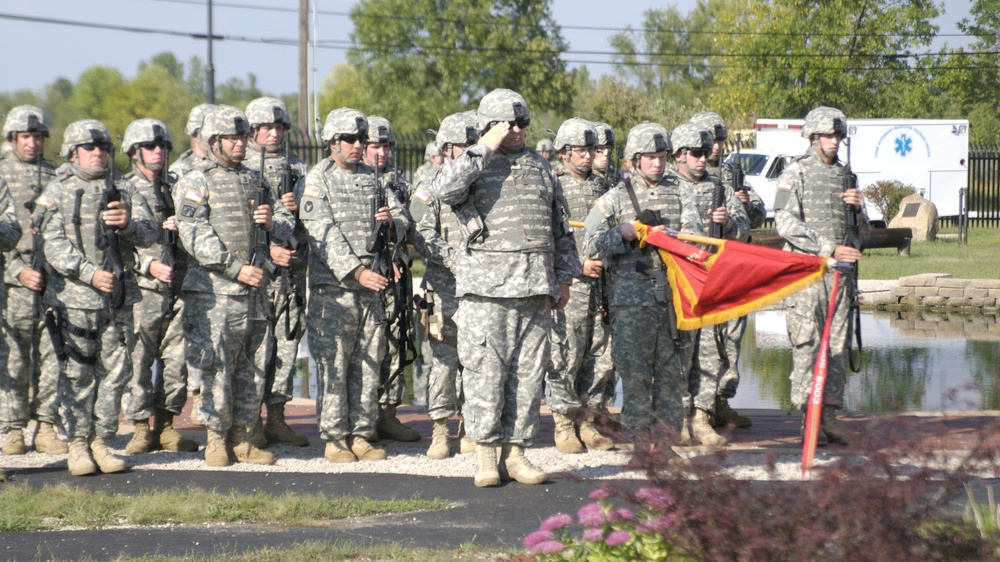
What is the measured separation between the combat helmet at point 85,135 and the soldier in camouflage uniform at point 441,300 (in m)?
2.22

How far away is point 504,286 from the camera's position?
7.67m

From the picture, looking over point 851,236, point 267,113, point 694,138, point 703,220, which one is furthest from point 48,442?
point 851,236

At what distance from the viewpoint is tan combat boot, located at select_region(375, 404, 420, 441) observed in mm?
9625

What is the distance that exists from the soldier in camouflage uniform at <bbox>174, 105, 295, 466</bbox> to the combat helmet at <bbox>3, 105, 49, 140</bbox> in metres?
1.49

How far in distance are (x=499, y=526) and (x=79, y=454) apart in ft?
10.1

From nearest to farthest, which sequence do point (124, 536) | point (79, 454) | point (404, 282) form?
point (124, 536) < point (79, 454) < point (404, 282)

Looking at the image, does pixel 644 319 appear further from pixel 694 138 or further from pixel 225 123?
pixel 225 123

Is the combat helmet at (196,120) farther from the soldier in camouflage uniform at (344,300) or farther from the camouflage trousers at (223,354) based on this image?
the camouflage trousers at (223,354)

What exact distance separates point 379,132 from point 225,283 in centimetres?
168

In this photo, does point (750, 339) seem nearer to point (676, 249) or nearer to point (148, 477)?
point (676, 249)

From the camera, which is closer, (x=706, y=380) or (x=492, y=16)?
(x=706, y=380)

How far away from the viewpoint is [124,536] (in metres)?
6.62

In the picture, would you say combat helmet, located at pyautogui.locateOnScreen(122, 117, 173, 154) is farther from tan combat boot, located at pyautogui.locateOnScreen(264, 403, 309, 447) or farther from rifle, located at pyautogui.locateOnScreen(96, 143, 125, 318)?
tan combat boot, located at pyautogui.locateOnScreen(264, 403, 309, 447)

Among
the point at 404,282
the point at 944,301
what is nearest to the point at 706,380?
the point at 404,282
